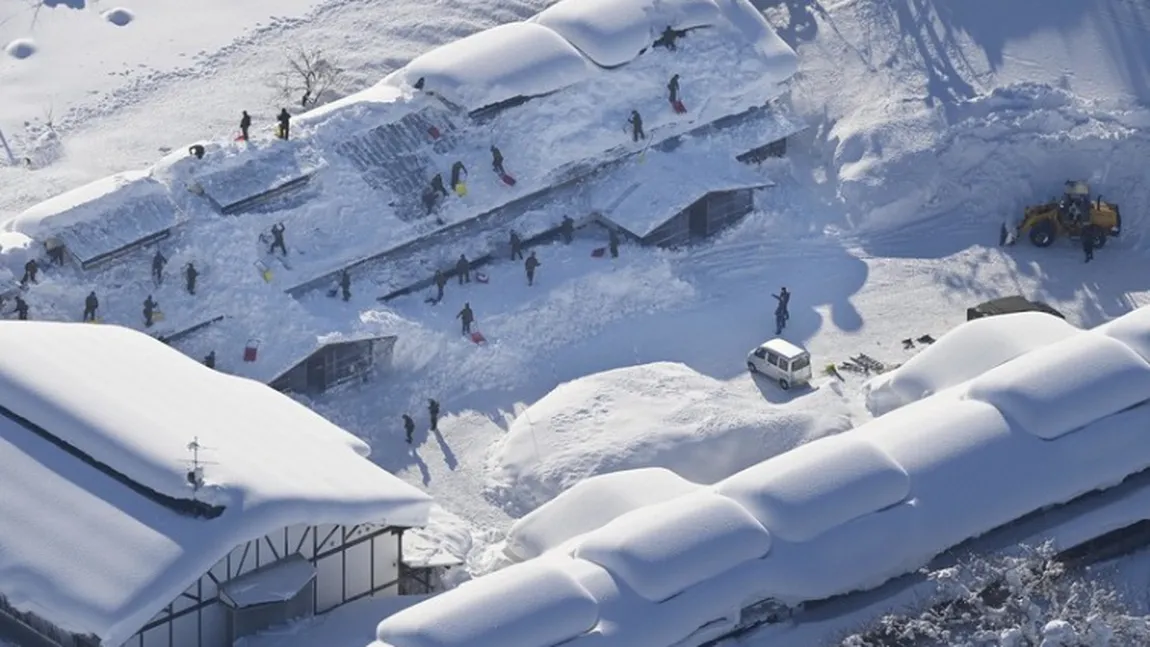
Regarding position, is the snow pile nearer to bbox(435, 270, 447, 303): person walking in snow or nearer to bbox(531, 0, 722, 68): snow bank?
bbox(435, 270, 447, 303): person walking in snow

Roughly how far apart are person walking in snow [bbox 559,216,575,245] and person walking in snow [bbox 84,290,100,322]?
1347cm

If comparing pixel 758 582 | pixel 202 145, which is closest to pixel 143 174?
pixel 202 145

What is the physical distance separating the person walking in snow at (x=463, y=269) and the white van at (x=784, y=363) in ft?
26.8

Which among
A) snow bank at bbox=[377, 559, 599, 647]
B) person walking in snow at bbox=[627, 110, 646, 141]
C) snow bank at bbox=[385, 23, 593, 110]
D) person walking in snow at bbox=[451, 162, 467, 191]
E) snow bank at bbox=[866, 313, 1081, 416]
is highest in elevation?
snow bank at bbox=[385, 23, 593, 110]

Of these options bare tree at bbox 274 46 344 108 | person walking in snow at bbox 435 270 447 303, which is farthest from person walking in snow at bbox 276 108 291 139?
bare tree at bbox 274 46 344 108

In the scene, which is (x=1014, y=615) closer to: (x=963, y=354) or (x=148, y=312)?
(x=963, y=354)

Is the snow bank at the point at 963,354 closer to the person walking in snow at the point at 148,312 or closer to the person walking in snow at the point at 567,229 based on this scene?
the person walking in snow at the point at 567,229

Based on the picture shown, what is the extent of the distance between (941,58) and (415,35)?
16.0 metres

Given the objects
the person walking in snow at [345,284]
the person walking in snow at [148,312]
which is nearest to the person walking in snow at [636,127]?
the person walking in snow at [345,284]

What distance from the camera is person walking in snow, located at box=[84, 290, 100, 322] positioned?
73688mm

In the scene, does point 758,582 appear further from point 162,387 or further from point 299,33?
point 299,33

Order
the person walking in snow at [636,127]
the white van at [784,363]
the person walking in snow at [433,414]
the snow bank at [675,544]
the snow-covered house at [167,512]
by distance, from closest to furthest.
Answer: the snow-covered house at [167,512] → the snow bank at [675,544] → the person walking in snow at [433,414] → the white van at [784,363] → the person walking in snow at [636,127]

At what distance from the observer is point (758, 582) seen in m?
63.2

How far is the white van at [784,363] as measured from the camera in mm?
74938
